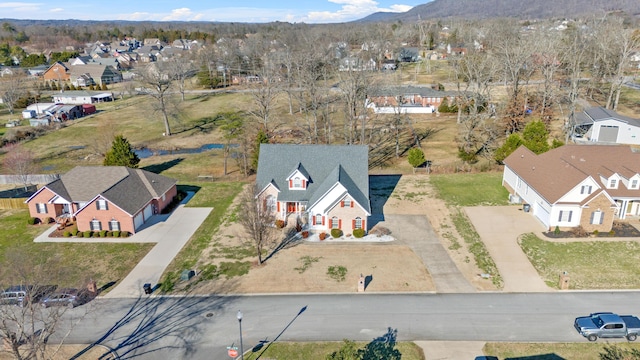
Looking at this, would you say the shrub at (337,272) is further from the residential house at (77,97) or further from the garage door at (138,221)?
the residential house at (77,97)

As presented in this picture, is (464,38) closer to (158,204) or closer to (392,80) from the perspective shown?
(392,80)

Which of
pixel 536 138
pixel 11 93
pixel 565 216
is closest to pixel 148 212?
pixel 565 216

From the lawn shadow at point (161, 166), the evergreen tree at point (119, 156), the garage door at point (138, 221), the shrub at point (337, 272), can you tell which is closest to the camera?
the shrub at point (337, 272)

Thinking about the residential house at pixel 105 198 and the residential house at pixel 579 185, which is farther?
the residential house at pixel 105 198

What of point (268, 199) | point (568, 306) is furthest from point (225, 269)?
point (568, 306)

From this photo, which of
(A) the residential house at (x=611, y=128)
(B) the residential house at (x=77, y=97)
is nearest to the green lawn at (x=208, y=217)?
(A) the residential house at (x=611, y=128)

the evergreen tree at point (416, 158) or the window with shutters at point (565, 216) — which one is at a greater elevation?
the evergreen tree at point (416, 158)

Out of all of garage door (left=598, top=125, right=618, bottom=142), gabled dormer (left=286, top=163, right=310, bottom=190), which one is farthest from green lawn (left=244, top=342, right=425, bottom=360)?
garage door (left=598, top=125, right=618, bottom=142)
